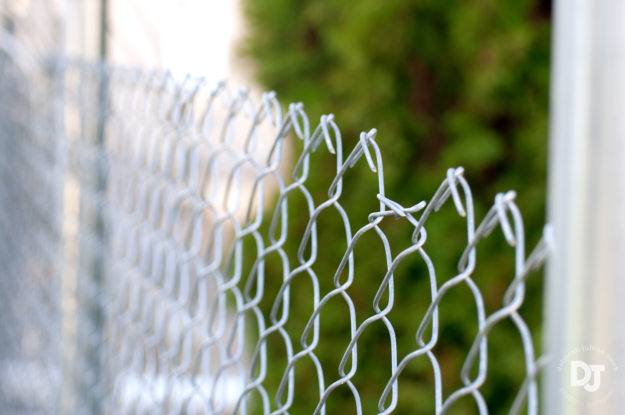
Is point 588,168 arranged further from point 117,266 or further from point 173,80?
point 117,266

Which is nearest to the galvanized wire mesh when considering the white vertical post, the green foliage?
the green foliage

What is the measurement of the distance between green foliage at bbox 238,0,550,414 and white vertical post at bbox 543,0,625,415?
1592 mm

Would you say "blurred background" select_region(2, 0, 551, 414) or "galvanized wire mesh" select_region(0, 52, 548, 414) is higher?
"blurred background" select_region(2, 0, 551, 414)

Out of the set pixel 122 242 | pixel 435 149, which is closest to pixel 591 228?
pixel 122 242

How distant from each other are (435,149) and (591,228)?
6.02ft

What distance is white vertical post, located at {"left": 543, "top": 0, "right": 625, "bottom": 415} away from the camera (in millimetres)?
429

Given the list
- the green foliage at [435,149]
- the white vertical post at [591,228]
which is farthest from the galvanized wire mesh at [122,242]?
the white vertical post at [591,228]

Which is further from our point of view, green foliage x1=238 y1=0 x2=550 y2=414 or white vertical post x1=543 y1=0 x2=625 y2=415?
green foliage x1=238 y1=0 x2=550 y2=414

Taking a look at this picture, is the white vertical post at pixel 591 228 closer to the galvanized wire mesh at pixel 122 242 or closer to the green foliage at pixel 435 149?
the galvanized wire mesh at pixel 122 242

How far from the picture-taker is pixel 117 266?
1.52 meters

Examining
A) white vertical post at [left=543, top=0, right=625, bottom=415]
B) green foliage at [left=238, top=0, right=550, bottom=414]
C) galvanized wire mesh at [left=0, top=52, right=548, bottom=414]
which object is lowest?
white vertical post at [left=543, top=0, right=625, bottom=415]

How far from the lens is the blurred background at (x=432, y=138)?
80.2 inches

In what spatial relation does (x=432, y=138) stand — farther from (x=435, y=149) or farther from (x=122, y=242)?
(x=122, y=242)

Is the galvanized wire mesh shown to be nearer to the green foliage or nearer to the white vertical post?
the green foliage
